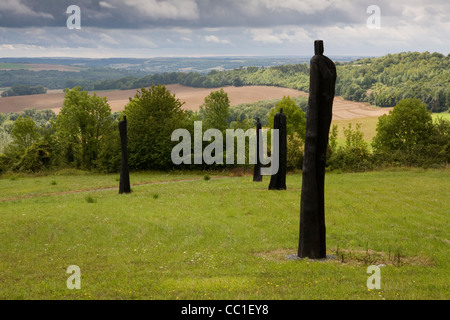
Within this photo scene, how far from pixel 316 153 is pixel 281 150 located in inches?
609

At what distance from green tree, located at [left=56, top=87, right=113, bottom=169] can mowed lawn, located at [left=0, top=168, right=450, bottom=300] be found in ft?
110

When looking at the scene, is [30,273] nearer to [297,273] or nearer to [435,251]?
[297,273]

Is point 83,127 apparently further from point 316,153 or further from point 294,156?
point 316,153

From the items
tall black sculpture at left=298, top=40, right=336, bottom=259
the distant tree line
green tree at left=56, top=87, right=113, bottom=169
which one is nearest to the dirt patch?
tall black sculpture at left=298, top=40, right=336, bottom=259

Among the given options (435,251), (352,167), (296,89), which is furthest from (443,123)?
(296,89)

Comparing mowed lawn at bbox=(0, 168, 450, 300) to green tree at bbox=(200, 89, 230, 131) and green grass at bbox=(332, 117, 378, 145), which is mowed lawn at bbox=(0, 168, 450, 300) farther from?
Answer: green grass at bbox=(332, 117, 378, 145)

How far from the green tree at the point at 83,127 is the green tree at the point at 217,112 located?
15195mm

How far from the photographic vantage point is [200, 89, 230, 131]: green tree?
61219 mm

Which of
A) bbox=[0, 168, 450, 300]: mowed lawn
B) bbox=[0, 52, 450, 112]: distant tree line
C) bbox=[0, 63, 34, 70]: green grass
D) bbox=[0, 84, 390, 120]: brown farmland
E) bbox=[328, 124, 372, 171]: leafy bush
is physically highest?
bbox=[0, 63, 34, 70]: green grass

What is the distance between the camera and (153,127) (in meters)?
57.5

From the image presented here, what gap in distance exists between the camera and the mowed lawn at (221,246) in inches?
404

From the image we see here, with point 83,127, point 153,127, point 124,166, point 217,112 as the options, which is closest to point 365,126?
point 217,112

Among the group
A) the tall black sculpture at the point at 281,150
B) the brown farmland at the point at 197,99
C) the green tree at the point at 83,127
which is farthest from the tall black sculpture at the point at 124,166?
the brown farmland at the point at 197,99
